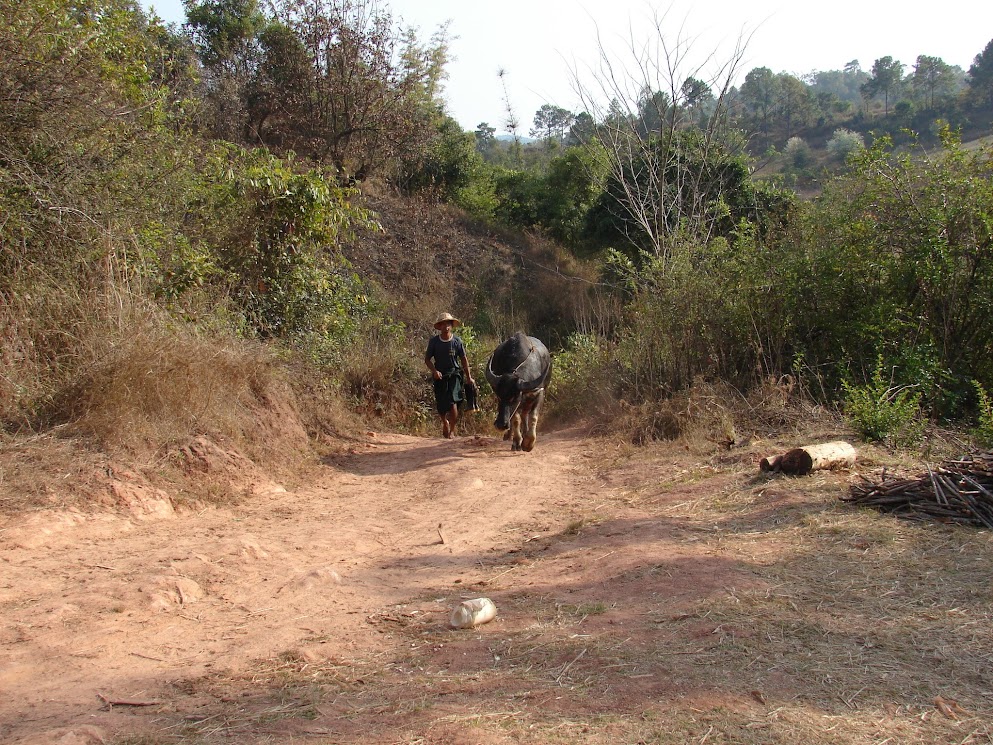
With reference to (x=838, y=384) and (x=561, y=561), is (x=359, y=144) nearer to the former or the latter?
(x=838, y=384)

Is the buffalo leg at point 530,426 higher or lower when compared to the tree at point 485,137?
lower

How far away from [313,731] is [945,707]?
2509mm

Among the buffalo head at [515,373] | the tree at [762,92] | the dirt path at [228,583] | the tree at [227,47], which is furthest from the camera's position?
the tree at [762,92]

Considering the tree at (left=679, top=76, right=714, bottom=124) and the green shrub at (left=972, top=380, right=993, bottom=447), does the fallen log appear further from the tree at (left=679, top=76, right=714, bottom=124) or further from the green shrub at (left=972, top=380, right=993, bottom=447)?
the tree at (left=679, top=76, right=714, bottom=124)

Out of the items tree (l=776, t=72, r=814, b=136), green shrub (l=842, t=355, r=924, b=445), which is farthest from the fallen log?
tree (l=776, t=72, r=814, b=136)

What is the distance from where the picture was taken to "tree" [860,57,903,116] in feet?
169

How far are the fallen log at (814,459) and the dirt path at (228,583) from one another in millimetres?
1697

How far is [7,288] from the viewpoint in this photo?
678 cm

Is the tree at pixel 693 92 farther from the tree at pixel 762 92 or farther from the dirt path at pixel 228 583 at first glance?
the tree at pixel 762 92

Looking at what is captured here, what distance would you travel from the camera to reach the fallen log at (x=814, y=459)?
6750 millimetres

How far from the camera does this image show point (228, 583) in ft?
16.1

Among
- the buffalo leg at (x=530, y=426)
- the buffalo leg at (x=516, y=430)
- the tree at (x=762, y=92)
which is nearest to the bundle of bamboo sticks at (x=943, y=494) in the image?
the buffalo leg at (x=530, y=426)

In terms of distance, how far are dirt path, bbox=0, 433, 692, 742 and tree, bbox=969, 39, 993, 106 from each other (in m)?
41.3

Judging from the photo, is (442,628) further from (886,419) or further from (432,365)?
(432,365)
